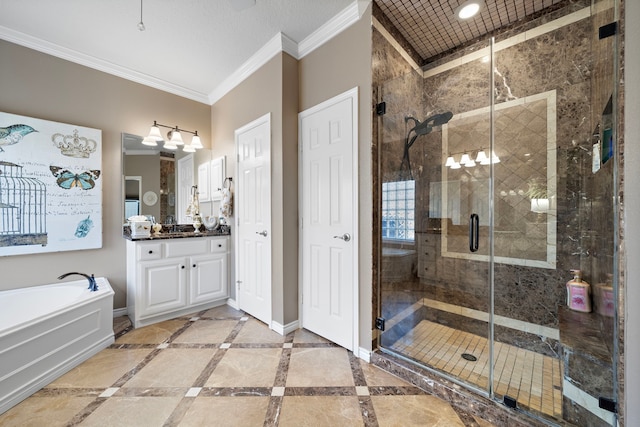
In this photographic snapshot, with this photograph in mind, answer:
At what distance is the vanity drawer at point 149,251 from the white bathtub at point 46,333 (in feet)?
1.22

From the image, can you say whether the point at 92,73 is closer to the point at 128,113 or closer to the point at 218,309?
the point at 128,113

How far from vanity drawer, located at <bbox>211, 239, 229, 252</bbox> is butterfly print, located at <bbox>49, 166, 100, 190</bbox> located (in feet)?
4.19

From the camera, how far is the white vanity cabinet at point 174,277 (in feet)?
8.20

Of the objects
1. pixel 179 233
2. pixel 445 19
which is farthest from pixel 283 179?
pixel 445 19

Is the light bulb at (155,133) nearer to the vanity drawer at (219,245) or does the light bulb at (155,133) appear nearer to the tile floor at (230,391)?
the vanity drawer at (219,245)

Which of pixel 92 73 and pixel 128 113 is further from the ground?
pixel 92 73

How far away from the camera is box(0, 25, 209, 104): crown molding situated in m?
2.24

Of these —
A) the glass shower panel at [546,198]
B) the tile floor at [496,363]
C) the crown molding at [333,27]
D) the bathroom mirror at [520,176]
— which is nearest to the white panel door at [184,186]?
the crown molding at [333,27]

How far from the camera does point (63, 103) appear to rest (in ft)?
8.14

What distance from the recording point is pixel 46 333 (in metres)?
1.69

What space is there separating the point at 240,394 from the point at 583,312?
2.30m

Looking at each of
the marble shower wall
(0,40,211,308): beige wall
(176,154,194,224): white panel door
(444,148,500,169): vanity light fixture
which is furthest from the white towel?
(444,148,500,169): vanity light fixture

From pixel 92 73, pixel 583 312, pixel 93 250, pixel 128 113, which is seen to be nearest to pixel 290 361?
pixel 583 312

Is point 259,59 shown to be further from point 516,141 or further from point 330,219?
point 516,141
